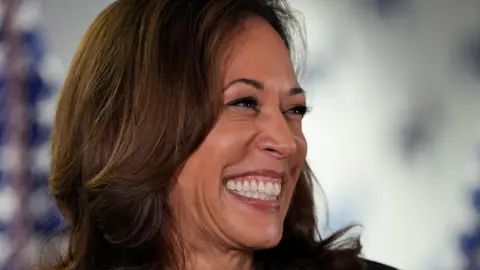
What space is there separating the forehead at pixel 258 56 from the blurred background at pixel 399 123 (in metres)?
0.61

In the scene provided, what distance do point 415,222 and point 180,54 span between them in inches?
35.7

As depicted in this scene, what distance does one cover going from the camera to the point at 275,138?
101cm

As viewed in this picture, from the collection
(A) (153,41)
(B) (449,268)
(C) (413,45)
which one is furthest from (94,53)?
(B) (449,268)

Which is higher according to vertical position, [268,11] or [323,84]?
[268,11]

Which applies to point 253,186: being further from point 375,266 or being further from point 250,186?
point 375,266

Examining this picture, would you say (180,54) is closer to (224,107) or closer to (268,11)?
(224,107)

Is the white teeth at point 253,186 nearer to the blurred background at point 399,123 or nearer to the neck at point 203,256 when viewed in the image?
the neck at point 203,256

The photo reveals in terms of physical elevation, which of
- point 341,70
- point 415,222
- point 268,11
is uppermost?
point 268,11

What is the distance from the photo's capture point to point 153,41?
105cm

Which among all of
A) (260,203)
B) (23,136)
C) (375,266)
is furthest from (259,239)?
(23,136)

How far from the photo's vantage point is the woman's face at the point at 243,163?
1011 millimetres

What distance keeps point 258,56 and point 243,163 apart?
0.56ft

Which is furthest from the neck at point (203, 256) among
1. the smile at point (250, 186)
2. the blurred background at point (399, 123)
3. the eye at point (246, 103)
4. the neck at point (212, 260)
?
the blurred background at point (399, 123)

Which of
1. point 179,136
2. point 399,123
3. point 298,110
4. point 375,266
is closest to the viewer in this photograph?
point 179,136
